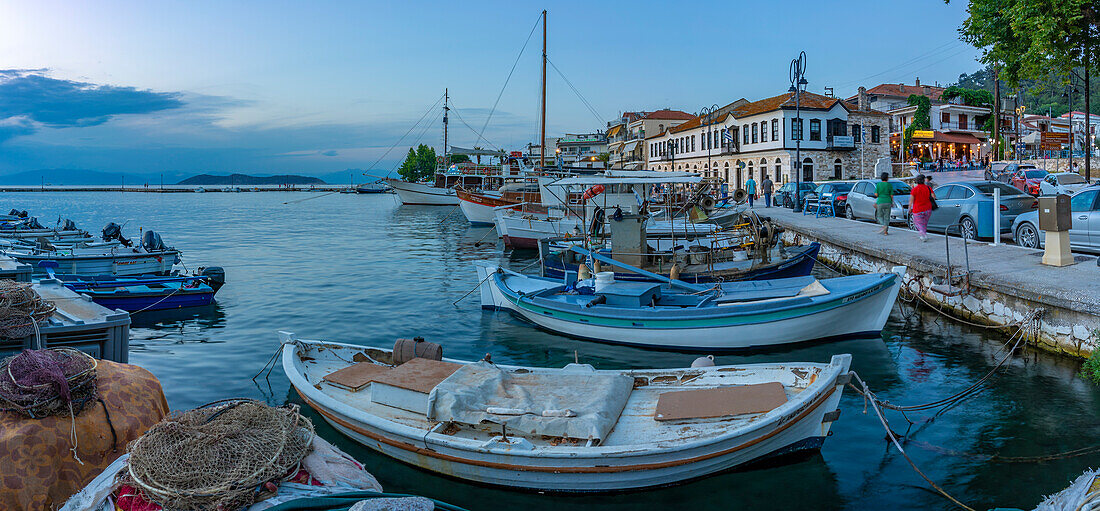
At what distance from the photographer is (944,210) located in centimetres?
1783

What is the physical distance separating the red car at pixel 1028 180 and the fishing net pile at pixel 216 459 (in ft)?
92.4

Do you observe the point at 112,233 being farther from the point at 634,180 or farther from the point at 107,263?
the point at 634,180

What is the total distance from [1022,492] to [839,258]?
12.9m

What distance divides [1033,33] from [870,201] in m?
6.68

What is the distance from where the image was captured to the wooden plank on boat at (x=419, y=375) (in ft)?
23.9

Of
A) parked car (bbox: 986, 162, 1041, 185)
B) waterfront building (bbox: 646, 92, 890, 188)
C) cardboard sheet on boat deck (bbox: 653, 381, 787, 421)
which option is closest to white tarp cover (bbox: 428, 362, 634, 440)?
cardboard sheet on boat deck (bbox: 653, 381, 787, 421)

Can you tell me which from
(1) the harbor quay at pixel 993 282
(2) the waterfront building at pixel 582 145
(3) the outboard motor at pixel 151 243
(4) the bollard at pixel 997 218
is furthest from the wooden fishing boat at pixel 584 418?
(2) the waterfront building at pixel 582 145

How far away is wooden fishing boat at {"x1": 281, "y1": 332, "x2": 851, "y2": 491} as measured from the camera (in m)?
6.03

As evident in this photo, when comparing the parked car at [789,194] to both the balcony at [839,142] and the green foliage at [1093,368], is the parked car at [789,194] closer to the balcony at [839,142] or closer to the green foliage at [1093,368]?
the balcony at [839,142]

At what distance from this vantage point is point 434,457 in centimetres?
654

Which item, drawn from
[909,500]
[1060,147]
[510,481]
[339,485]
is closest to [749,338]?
[909,500]

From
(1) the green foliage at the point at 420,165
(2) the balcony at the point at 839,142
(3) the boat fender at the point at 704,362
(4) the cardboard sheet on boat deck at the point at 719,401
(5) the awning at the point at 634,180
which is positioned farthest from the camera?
(1) the green foliage at the point at 420,165

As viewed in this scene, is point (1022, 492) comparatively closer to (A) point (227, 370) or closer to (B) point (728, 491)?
(B) point (728, 491)

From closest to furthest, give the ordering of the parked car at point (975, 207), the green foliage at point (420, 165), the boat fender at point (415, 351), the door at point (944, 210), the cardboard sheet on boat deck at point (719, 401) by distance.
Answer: the cardboard sheet on boat deck at point (719, 401) < the boat fender at point (415, 351) < the parked car at point (975, 207) < the door at point (944, 210) < the green foliage at point (420, 165)
